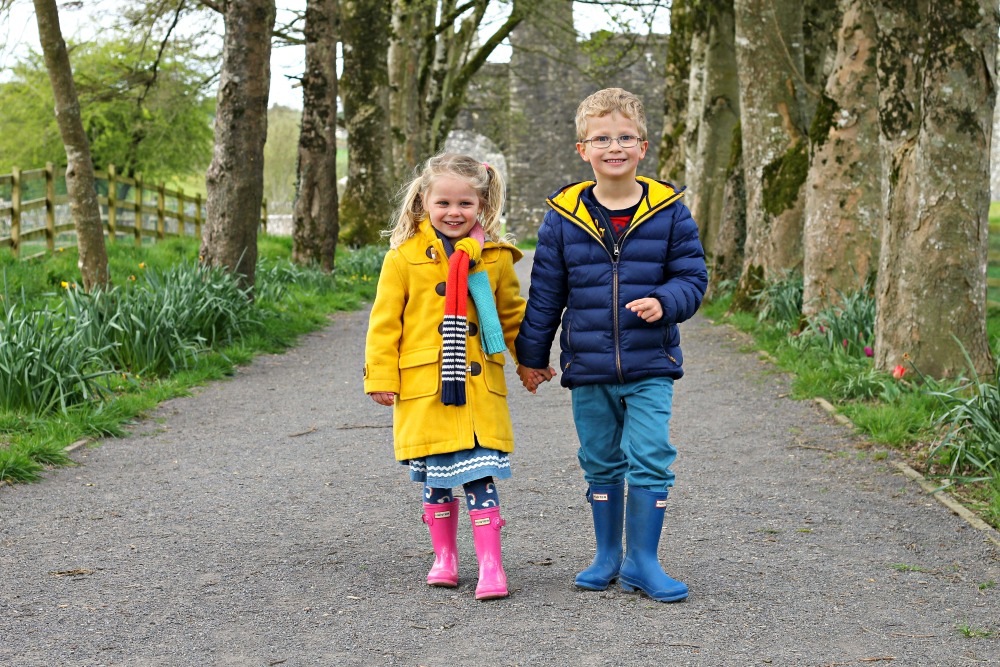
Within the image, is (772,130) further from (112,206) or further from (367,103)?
(112,206)

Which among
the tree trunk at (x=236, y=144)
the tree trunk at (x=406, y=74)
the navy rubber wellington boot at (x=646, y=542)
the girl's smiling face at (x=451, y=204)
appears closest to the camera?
the navy rubber wellington boot at (x=646, y=542)

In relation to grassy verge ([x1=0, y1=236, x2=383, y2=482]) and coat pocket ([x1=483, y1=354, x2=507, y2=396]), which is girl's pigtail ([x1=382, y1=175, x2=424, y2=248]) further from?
grassy verge ([x1=0, y1=236, x2=383, y2=482])

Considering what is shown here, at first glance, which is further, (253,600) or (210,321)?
(210,321)

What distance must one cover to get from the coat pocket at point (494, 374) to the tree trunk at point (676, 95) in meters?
14.1

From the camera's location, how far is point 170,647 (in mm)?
3623

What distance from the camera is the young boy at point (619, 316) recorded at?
13.4 feet

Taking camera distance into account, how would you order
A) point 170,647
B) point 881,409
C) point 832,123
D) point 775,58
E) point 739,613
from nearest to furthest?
point 170,647 < point 739,613 < point 881,409 < point 832,123 < point 775,58

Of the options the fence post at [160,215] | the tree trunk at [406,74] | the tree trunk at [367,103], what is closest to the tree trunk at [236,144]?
the tree trunk at [367,103]

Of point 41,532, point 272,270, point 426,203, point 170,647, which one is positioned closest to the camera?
point 170,647

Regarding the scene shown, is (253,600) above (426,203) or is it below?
below

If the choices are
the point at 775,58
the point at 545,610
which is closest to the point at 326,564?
the point at 545,610

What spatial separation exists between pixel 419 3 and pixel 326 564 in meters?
18.1

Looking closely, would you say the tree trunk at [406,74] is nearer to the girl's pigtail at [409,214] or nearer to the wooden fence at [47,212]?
the wooden fence at [47,212]

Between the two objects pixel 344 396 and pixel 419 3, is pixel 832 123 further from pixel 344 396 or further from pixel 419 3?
pixel 419 3
